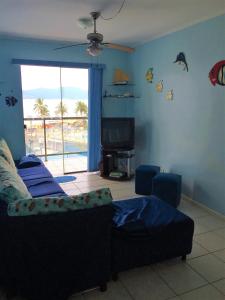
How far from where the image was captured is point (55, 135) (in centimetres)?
536

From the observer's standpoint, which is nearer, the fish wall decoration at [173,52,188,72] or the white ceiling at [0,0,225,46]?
the white ceiling at [0,0,225,46]

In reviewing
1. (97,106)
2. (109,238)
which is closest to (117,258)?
(109,238)

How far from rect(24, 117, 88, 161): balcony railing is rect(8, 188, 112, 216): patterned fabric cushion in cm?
344

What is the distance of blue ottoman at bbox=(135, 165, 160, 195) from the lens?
376 cm

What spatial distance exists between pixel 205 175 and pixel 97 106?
8.15 feet

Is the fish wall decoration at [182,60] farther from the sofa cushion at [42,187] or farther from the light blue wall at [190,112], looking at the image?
the sofa cushion at [42,187]

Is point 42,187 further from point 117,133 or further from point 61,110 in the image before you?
point 61,110

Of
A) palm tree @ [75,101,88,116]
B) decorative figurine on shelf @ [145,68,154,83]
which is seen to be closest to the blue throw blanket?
decorative figurine on shelf @ [145,68,154,83]

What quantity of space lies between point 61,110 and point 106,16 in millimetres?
2234

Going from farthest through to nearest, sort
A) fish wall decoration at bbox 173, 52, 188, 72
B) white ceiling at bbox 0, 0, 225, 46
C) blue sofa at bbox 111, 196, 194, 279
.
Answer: fish wall decoration at bbox 173, 52, 188, 72
white ceiling at bbox 0, 0, 225, 46
blue sofa at bbox 111, 196, 194, 279

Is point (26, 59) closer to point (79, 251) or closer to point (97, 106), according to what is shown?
point (97, 106)

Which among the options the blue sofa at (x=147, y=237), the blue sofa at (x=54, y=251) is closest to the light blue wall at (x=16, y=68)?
the blue sofa at (x=147, y=237)

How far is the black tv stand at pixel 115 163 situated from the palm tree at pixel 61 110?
114cm

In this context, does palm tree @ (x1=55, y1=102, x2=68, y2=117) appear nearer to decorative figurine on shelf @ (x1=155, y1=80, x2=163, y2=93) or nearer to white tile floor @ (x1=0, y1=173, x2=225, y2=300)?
decorative figurine on shelf @ (x1=155, y1=80, x2=163, y2=93)
